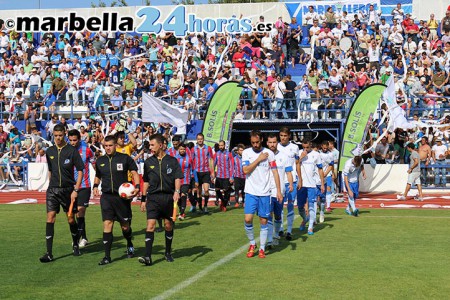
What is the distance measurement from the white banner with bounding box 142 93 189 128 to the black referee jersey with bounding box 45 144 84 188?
14.1 m

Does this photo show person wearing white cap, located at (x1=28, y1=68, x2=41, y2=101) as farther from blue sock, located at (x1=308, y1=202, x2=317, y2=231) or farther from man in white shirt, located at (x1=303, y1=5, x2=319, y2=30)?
blue sock, located at (x1=308, y1=202, x2=317, y2=231)

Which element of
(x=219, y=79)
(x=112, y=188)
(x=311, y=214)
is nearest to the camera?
(x=112, y=188)

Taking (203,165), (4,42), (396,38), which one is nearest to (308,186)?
(203,165)

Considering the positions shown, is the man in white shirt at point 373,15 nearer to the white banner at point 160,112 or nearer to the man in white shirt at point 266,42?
the man in white shirt at point 266,42

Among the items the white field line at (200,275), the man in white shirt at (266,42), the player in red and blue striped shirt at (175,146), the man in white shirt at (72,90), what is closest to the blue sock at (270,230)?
the white field line at (200,275)

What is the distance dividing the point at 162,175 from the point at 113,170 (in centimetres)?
81

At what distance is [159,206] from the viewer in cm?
1254

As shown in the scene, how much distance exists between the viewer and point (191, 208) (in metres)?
21.0

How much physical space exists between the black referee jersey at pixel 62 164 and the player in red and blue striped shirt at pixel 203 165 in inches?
291

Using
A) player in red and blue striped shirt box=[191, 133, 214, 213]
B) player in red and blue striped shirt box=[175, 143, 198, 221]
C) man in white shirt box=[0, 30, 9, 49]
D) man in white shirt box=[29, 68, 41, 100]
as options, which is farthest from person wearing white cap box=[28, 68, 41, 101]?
player in red and blue striped shirt box=[175, 143, 198, 221]

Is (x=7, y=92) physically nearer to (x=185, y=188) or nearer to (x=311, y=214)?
(x=185, y=188)

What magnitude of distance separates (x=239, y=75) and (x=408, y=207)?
12.0 m

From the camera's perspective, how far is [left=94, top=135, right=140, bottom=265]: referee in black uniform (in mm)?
12703

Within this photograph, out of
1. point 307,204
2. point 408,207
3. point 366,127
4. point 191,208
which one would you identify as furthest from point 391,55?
point 307,204
